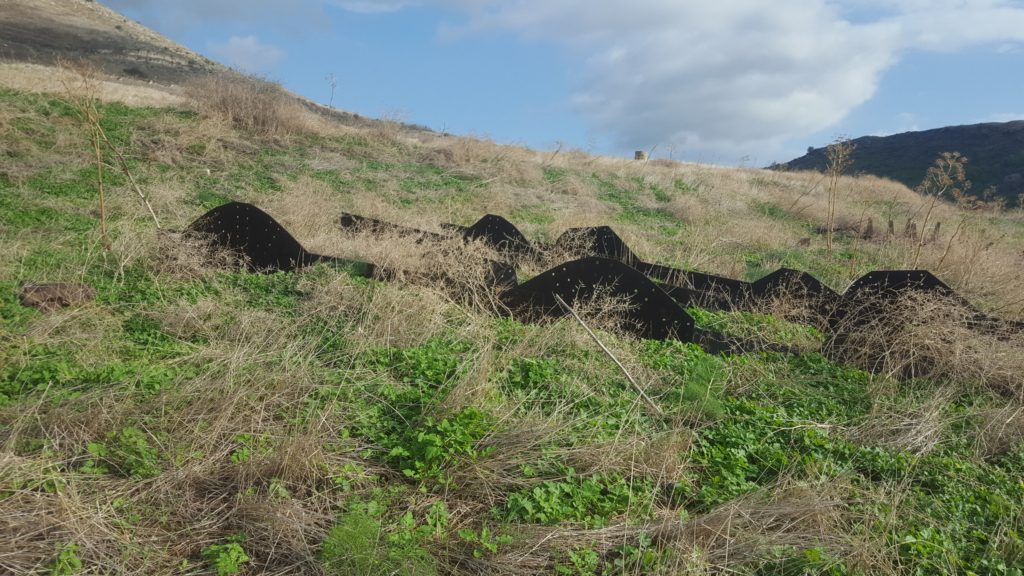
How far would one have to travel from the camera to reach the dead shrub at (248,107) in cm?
1695

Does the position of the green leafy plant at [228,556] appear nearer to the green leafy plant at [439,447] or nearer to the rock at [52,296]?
the green leafy plant at [439,447]

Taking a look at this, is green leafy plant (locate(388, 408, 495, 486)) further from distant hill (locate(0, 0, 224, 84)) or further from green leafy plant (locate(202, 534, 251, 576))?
distant hill (locate(0, 0, 224, 84))

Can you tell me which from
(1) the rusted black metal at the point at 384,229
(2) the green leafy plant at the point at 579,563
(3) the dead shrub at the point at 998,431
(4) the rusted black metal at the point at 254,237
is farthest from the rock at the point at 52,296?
(3) the dead shrub at the point at 998,431

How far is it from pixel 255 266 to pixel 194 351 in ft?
8.99

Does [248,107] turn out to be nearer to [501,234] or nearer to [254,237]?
[501,234]

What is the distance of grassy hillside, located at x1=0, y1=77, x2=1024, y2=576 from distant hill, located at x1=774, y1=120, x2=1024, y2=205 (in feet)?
123

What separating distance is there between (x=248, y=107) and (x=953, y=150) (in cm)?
5634

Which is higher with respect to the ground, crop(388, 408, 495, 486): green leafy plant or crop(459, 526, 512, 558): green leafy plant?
crop(388, 408, 495, 486): green leafy plant

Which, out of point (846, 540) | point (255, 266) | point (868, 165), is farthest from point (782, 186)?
point (868, 165)

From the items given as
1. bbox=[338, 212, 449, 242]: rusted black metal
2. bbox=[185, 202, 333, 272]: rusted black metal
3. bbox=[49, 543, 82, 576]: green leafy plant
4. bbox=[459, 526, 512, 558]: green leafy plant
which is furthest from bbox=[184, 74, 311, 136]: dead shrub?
bbox=[459, 526, 512, 558]: green leafy plant

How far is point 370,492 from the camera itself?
3592mm

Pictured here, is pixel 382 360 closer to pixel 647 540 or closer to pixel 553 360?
pixel 553 360

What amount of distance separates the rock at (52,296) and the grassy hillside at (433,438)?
150mm

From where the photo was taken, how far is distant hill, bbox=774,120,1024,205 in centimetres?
4400
